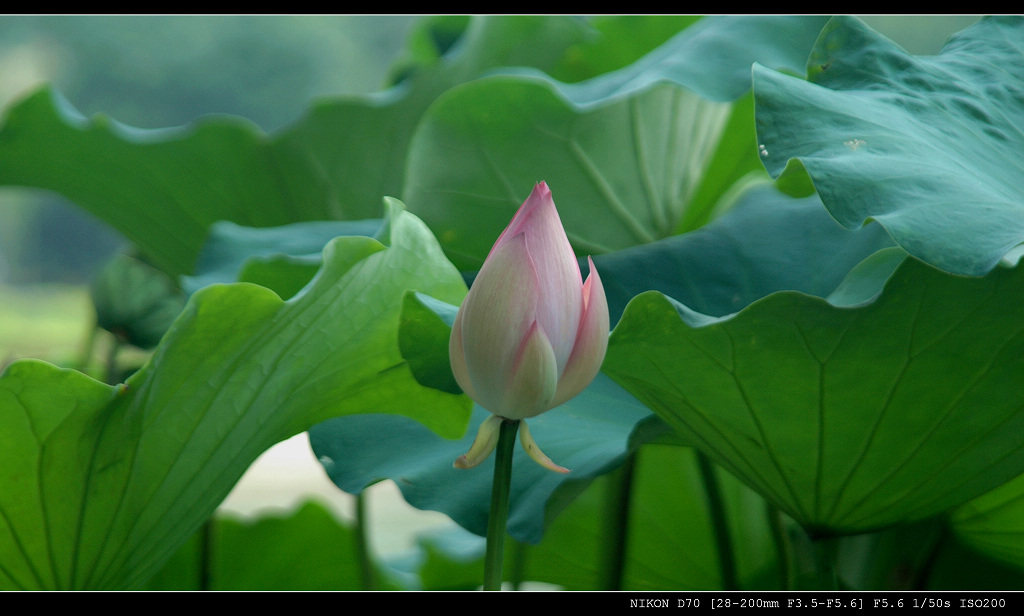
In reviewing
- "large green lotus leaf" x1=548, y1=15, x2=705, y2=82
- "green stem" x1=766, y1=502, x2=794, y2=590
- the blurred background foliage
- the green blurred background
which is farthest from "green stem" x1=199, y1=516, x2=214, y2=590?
the blurred background foliage

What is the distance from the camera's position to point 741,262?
0.43m

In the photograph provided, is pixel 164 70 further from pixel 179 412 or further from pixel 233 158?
pixel 179 412

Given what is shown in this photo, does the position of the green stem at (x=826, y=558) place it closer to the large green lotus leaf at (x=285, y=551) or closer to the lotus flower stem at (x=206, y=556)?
the lotus flower stem at (x=206, y=556)

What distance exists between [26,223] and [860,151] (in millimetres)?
8508

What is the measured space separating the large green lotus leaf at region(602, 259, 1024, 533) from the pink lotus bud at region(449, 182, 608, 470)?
40 mm

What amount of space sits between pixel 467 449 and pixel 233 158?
362 millimetres

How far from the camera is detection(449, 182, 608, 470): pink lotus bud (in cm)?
24

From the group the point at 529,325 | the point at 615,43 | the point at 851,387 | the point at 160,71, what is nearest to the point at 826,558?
the point at 851,387

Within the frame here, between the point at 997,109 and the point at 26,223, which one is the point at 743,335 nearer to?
the point at 997,109

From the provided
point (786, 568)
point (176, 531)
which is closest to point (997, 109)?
point (786, 568)

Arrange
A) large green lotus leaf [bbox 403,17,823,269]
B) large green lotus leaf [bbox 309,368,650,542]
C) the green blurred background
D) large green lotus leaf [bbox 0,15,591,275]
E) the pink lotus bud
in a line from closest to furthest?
Result: the pink lotus bud
large green lotus leaf [bbox 309,368,650,542]
large green lotus leaf [bbox 403,17,823,269]
large green lotus leaf [bbox 0,15,591,275]
the green blurred background

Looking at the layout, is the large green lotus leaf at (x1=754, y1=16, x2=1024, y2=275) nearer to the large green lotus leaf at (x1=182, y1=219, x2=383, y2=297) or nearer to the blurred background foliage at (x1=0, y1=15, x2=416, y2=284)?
the large green lotus leaf at (x1=182, y1=219, x2=383, y2=297)

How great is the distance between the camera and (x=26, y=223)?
24.5 ft

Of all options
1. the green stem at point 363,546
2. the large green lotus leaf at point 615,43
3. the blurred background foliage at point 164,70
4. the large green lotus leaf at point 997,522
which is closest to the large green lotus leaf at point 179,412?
the green stem at point 363,546
